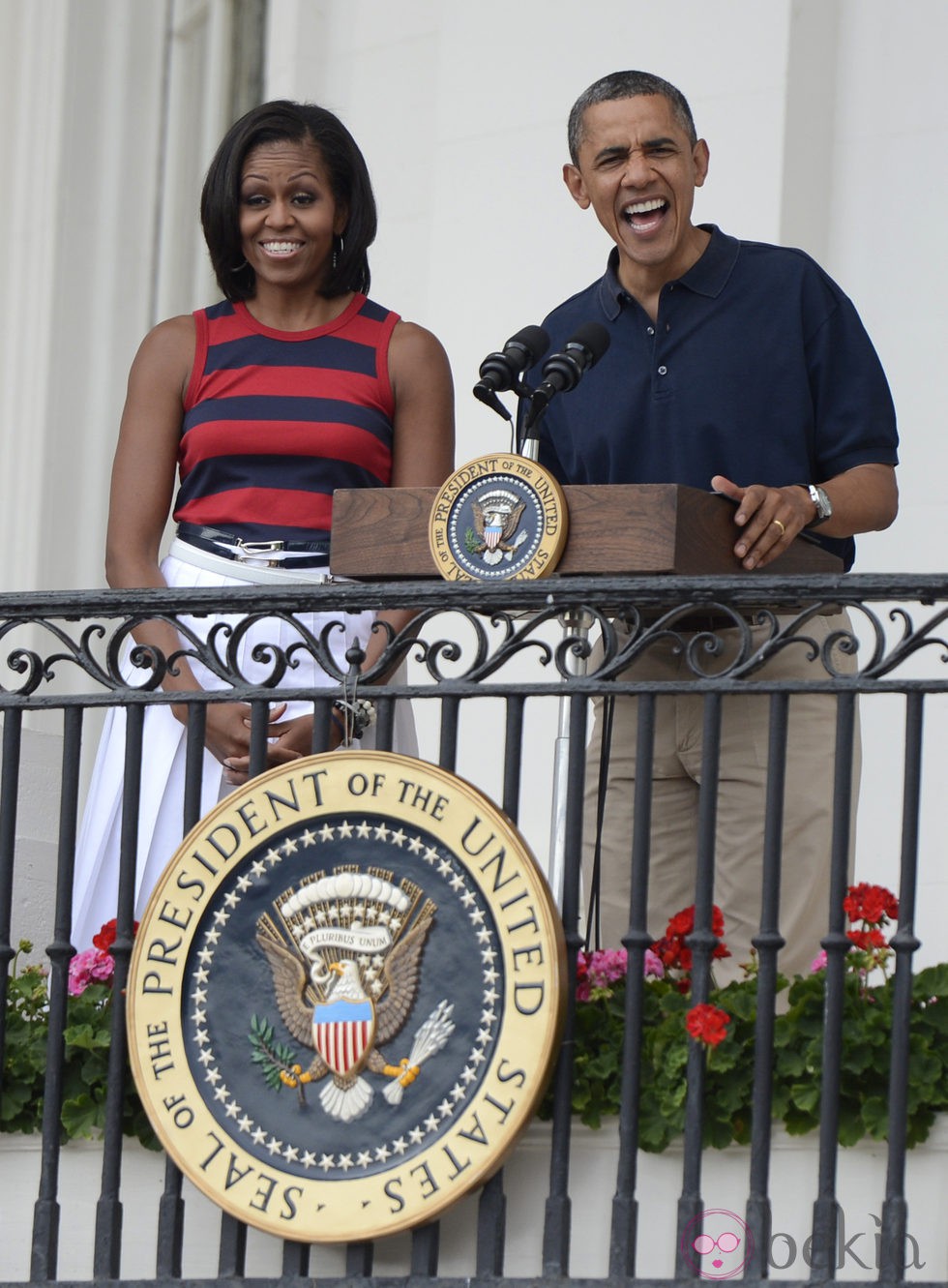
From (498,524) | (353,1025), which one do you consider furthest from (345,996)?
(498,524)

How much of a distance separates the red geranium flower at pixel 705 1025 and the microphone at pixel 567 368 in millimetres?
1118

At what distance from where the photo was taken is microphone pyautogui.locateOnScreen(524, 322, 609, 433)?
4199 millimetres

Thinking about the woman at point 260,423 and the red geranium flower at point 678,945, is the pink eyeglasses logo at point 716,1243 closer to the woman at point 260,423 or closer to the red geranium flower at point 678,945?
the red geranium flower at point 678,945

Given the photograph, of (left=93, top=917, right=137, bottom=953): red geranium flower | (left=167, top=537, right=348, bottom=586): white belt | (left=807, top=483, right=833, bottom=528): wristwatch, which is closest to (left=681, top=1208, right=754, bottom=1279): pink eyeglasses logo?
(left=93, top=917, right=137, bottom=953): red geranium flower

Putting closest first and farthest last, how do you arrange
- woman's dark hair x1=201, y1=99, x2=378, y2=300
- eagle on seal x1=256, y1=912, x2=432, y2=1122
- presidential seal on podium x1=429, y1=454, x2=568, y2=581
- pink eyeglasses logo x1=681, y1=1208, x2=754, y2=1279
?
pink eyeglasses logo x1=681, y1=1208, x2=754, y2=1279 < eagle on seal x1=256, y1=912, x2=432, y2=1122 < presidential seal on podium x1=429, y1=454, x2=568, y2=581 < woman's dark hair x1=201, y1=99, x2=378, y2=300

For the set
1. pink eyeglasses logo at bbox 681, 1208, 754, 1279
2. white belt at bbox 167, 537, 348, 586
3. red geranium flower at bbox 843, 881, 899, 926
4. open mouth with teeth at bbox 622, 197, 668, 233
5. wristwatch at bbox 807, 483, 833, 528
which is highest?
open mouth with teeth at bbox 622, 197, 668, 233

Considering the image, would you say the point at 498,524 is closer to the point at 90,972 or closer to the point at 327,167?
the point at 90,972

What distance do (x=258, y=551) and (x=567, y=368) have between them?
0.91m

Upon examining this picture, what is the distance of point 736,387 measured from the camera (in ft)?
15.7

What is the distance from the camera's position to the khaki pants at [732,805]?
4605 mm

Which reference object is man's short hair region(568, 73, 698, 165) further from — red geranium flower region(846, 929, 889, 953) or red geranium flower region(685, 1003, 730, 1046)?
red geranium flower region(685, 1003, 730, 1046)

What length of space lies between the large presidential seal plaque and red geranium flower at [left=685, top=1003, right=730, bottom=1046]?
0.23 meters

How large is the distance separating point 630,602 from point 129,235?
4.81m

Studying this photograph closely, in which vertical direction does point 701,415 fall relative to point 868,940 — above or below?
above
